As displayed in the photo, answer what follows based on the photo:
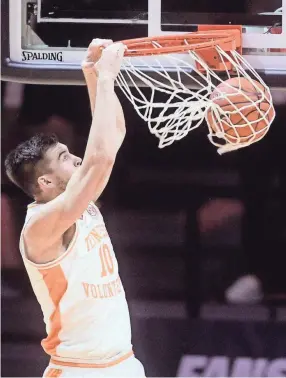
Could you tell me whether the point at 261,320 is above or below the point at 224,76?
below

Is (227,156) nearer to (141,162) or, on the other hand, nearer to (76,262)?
(141,162)

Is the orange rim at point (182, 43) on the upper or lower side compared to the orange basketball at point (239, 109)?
upper

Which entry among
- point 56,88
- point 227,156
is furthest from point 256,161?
point 56,88

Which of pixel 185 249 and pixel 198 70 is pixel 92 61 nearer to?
pixel 198 70

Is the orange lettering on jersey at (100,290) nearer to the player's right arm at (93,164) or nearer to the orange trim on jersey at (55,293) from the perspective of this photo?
the orange trim on jersey at (55,293)

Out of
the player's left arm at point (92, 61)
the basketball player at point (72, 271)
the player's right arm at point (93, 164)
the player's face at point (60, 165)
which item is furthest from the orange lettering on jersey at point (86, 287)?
the player's left arm at point (92, 61)

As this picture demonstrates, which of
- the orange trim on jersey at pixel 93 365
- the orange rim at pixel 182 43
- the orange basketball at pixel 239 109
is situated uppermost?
the orange rim at pixel 182 43

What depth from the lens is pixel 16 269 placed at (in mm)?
2760

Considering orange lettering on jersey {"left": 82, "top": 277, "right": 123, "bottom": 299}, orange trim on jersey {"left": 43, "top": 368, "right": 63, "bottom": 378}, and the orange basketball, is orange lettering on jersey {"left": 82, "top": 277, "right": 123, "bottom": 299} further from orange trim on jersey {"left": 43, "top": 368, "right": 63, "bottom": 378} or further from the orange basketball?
the orange basketball

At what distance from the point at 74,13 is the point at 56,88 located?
0.53m

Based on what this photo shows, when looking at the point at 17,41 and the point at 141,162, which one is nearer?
the point at 17,41

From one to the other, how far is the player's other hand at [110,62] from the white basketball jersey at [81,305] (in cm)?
50

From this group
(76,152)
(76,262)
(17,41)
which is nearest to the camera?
(76,262)

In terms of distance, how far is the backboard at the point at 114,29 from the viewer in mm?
2137
